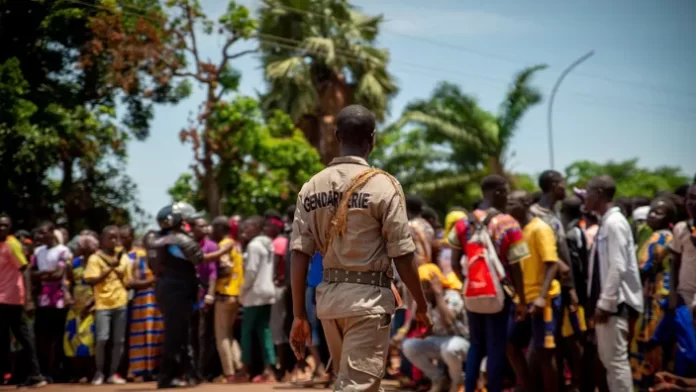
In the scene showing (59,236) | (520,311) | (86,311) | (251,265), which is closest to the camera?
(520,311)

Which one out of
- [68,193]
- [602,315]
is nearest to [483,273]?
[602,315]

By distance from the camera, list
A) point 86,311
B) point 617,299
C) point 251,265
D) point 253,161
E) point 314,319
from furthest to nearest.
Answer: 1. point 253,161
2. point 86,311
3. point 251,265
4. point 314,319
5. point 617,299

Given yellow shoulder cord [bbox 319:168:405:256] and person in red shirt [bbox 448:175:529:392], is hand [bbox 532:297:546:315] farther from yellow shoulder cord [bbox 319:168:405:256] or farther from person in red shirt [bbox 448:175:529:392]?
yellow shoulder cord [bbox 319:168:405:256]

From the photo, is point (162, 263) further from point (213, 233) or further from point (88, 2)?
point (88, 2)

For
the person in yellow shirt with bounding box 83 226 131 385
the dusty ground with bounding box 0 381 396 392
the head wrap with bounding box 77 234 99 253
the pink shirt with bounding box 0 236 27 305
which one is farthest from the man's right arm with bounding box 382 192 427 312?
the head wrap with bounding box 77 234 99 253

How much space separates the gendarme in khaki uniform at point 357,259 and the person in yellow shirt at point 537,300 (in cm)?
330

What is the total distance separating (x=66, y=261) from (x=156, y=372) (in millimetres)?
1977

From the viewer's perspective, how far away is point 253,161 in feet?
103

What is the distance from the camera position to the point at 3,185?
1087 centimetres

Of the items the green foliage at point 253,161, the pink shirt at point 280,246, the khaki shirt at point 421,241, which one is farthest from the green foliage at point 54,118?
the green foliage at point 253,161

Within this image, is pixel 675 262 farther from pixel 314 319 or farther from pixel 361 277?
pixel 314 319

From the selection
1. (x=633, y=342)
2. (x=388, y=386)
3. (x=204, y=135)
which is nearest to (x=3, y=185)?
(x=388, y=386)

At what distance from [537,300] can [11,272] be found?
21.4 feet

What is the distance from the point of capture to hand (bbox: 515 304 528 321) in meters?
8.34
